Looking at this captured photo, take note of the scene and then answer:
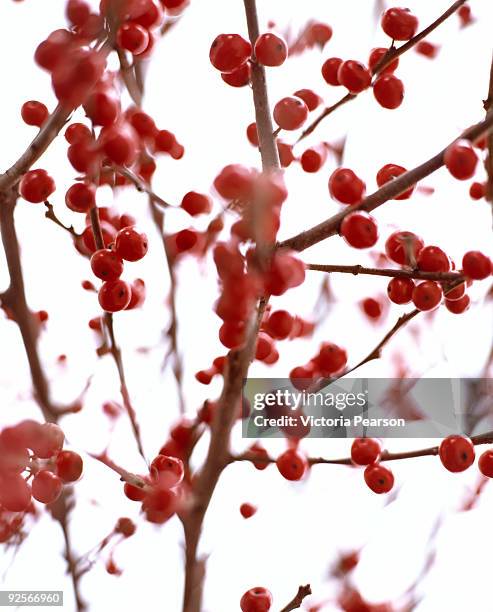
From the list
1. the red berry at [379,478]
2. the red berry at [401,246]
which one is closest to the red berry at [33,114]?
the red berry at [401,246]

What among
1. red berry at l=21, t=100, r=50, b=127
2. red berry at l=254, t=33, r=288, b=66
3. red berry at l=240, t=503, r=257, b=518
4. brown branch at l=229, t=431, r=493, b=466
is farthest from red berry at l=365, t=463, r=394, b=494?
red berry at l=21, t=100, r=50, b=127

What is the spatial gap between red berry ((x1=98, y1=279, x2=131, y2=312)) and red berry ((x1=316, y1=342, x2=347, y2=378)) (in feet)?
0.66

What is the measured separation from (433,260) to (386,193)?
0.32 ft

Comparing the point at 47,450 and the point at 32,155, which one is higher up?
the point at 32,155

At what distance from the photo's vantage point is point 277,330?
0.52 meters

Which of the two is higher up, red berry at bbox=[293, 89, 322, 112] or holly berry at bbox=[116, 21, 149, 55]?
red berry at bbox=[293, 89, 322, 112]

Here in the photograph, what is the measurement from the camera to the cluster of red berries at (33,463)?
472mm

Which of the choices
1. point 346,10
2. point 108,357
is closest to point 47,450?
point 108,357

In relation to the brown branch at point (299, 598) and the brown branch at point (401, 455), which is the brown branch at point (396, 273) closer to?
the brown branch at point (401, 455)

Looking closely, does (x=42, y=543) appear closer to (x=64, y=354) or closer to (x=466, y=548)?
(x=64, y=354)

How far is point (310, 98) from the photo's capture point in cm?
69

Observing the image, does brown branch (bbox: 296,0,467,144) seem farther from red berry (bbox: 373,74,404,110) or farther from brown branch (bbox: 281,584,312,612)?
brown branch (bbox: 281,584,312,612)

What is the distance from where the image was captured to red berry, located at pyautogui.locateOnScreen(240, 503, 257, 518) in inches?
31.6

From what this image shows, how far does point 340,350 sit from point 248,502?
29cm
